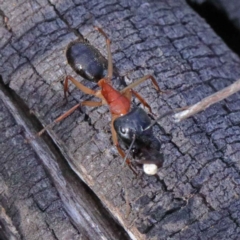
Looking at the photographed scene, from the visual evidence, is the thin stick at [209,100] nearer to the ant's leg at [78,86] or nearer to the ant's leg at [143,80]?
the ant's leg at [143,80]

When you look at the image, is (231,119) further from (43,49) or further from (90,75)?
(43,49)

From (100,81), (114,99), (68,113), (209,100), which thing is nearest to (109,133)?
(68,113)

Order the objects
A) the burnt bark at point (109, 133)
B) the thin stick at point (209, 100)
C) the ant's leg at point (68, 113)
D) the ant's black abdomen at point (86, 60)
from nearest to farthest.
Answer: the thin stick at point (209, 100), the burnt bark at point (109, 133), the ant's leg at point (68, 113), the ant's black abdomen at point (86, 60)

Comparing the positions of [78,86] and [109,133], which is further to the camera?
[78,86]

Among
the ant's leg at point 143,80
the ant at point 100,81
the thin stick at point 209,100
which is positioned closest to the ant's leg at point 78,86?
the ant at point 100,81

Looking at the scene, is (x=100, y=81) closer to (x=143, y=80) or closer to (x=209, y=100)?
(x=143, y=80)

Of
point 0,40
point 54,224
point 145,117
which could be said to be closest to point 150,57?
point 145,117

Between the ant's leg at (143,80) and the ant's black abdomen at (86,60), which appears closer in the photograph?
the ant's leg at (143,80)
